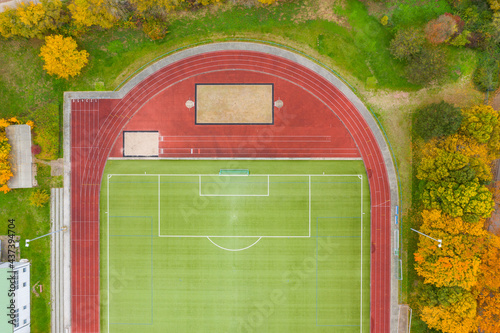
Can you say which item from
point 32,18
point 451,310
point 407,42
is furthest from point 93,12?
point 451,310

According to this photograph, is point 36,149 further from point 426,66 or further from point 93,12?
point 426,66

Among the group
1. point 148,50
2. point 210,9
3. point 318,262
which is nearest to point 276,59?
point 210,9

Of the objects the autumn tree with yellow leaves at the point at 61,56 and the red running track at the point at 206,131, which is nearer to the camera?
the autumn tree with yellow leaves at the point at 61,56

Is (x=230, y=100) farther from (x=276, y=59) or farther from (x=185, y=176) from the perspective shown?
(x=185, y=176)

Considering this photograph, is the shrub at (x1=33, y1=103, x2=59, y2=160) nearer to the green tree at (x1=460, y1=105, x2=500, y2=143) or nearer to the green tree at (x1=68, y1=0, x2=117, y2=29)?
the green tree at (x1=68, y1=0, x2=117, y2=29)

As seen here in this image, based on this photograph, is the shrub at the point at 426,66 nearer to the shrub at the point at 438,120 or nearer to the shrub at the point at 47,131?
the shrub at the point at 438,120

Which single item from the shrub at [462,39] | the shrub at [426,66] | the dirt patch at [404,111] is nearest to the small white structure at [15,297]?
the dirt patch at [404,111]
